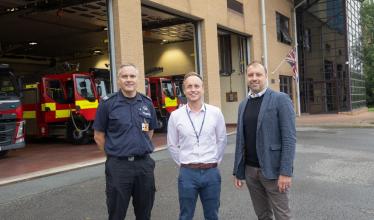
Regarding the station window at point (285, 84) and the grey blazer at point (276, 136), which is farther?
the station window at point (285, 84)

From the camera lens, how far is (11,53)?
30.5 meters

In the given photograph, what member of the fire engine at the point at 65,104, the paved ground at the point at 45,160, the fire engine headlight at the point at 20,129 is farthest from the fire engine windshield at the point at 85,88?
the fire engine headlight at the point at 20,129

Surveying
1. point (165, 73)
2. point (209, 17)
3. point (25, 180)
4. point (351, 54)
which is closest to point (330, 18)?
point (351, 54)

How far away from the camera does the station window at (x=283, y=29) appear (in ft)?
95.0

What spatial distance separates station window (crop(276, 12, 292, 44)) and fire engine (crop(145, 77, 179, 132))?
10123 millimetres

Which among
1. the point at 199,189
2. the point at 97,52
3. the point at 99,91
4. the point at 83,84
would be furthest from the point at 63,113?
the point at 97,52

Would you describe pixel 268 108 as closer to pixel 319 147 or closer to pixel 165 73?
pixel 319 147

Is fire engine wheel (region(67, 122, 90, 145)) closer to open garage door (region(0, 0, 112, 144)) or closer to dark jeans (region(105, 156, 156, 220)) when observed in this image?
open garage door (region(0, 0, 112, 144))

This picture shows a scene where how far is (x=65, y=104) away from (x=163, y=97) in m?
5.45

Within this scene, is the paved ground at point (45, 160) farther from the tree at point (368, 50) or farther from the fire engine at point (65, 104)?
the tree at point (368, 50)

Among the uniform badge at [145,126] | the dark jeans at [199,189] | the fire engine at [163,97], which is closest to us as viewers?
the dark jeans at [199,189]

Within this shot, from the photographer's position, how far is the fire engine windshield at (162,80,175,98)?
2150cm

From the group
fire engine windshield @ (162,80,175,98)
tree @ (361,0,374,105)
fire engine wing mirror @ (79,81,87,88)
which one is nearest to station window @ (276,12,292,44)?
fire engine windshield @ (162,80,175,98)

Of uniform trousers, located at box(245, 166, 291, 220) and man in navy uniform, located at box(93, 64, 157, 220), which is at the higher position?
man in navy uniform, located at box(93, 64, 157, 220)
